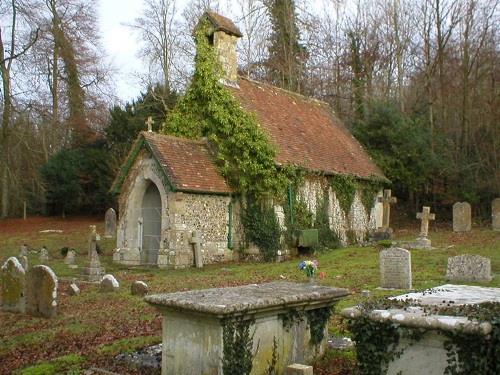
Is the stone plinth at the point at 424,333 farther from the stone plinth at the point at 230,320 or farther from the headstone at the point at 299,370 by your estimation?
the stone plinth at the point at 230,320

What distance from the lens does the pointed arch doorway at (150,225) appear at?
20.7 metres

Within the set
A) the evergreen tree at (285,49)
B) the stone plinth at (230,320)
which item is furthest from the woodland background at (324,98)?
the stone plinth at (230,320)

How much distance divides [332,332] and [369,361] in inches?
111

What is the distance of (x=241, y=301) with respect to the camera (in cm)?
624

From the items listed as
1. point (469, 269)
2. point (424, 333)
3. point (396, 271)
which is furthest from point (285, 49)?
point (424, 333)

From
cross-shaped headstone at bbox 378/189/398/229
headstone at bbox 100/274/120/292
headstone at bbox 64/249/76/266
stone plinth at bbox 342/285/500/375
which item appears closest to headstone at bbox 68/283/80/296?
headstone at bbox 100/274/120/292

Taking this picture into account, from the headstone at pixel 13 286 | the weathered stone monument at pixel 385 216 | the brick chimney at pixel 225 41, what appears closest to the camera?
the headstone at pixel 13 286

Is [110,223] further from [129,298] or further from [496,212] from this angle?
[496,212]

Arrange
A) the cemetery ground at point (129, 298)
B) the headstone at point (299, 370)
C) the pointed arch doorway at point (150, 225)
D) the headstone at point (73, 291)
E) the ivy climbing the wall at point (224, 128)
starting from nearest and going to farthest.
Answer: the headstone at point (299, 370) < the cemetery ground at point (129, 298) < the headstone at point (73, 291) < the pointed arch doorway at point (150, 225) < the ivy climbing the wall at point (224, 128)

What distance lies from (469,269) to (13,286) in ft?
33.2

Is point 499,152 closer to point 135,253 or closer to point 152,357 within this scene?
point 135,253

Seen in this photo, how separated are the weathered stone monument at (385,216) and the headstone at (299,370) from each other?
801 inches

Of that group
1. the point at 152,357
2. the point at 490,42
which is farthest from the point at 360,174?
the point at 152,357

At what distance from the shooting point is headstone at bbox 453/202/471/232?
86.7 ft
